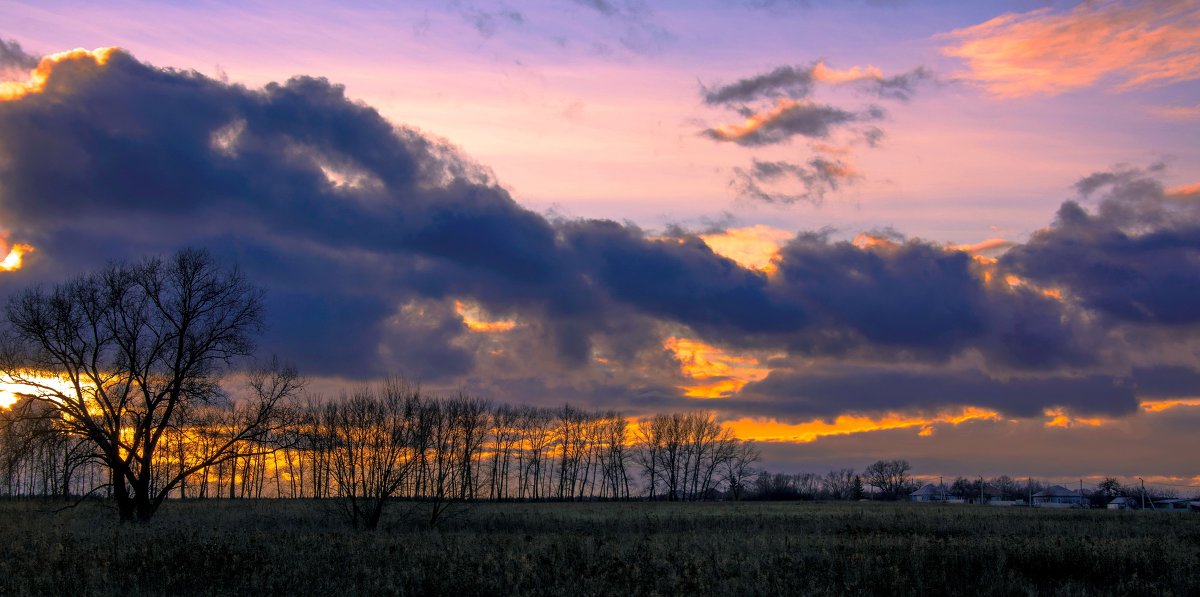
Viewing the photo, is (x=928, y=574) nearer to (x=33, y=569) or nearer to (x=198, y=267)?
(x=33, y=569)

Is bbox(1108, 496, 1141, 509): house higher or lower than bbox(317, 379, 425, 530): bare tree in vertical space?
lower

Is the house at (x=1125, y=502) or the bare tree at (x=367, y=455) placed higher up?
the bare tree at (x=367, y=455)

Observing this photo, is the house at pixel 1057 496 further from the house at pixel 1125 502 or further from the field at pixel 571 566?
the field at pixel 571 566

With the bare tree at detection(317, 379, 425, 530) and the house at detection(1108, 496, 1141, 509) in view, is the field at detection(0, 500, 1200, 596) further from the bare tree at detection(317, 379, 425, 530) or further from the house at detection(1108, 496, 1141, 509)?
the house at detection(1108, 496, 1141, 509)

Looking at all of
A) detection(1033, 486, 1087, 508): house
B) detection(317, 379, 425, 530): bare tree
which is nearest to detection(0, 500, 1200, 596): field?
detection(317, 379, 425, 530): bare tree

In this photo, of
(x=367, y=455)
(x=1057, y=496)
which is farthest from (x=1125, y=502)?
(x=367, y=455)

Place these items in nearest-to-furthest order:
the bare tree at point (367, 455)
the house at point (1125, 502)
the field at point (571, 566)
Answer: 1. the field at point (571, 566)
2. the bare tree at point (367, 455)
3. the house at point (1125, 502)

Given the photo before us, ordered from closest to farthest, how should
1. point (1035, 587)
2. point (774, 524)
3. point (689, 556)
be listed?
point (1035, 587) → point (689, 556) → point (774, 524)

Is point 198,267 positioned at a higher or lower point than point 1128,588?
higher

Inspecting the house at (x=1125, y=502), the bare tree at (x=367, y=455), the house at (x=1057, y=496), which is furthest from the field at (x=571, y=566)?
the house at (x=1057, y=496)

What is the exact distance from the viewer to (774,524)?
49656 mm

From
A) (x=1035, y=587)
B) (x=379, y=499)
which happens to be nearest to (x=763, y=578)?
(x=1035, y=587)

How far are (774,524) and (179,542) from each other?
1241 inches

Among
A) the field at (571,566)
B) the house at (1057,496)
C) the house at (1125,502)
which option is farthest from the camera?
the house at (1057,496)
